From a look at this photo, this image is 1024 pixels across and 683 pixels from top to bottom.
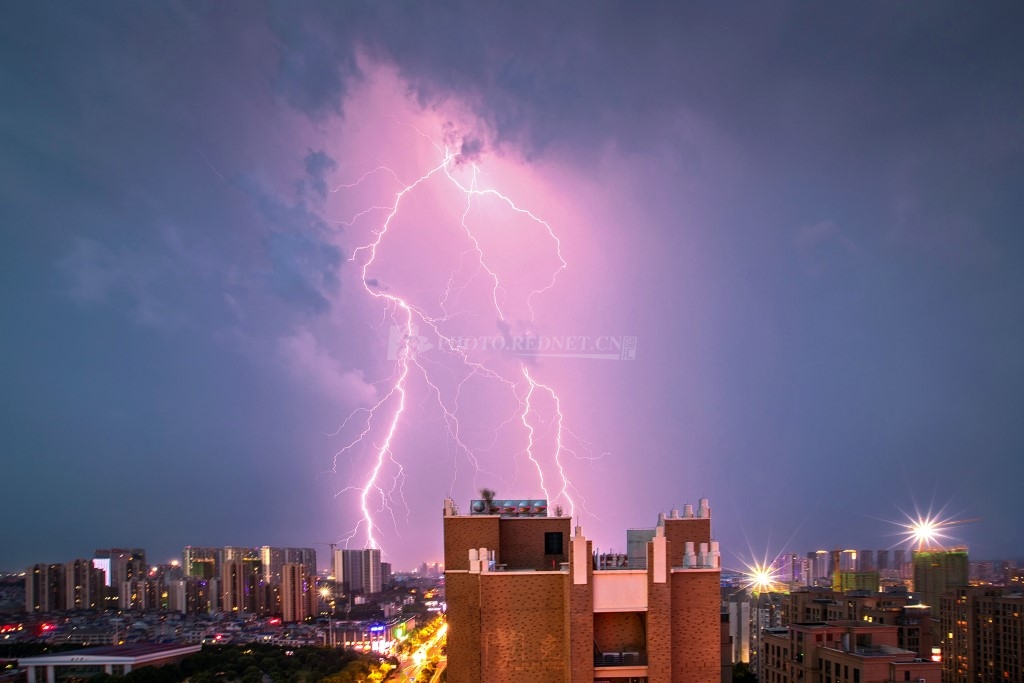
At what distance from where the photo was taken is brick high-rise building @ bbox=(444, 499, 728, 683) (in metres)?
7.84

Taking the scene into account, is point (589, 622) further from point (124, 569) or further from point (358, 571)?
point (358, 571)

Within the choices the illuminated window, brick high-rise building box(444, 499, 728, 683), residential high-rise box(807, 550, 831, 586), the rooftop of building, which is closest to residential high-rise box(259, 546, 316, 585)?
residential high-rise box(807, 550, 831, 586)

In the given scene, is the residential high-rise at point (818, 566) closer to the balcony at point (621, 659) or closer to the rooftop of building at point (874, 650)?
the rooftop of building at point (874, 650)

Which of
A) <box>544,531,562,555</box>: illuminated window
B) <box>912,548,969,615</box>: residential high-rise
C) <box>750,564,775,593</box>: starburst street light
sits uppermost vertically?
<box>544,531,562,555</box>: illuminated window

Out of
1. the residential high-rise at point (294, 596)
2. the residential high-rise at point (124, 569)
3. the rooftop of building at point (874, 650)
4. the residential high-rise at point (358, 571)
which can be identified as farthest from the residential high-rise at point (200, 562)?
the rooftop of building at point (874, 650)

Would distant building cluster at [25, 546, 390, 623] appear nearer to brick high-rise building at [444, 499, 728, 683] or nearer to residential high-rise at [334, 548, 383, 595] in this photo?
residential high-rise at [334, 548, 383, 595]

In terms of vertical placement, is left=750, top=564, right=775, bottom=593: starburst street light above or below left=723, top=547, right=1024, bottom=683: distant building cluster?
below

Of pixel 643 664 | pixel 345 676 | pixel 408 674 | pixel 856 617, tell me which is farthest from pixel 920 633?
pixel 408 674

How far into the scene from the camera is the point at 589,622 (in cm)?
784

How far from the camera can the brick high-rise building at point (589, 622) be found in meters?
7.84

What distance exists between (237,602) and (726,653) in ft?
178

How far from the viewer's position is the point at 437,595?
231ft

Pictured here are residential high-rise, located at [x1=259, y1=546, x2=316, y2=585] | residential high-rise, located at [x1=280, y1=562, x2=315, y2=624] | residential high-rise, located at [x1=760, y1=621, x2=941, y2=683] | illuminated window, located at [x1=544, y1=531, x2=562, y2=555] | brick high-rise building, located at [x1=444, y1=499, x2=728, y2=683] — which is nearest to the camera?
brick high-rise building, located at [x1=444, y1=499, x2=728, y2=683]

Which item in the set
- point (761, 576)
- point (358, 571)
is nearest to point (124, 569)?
point (358, 571)
